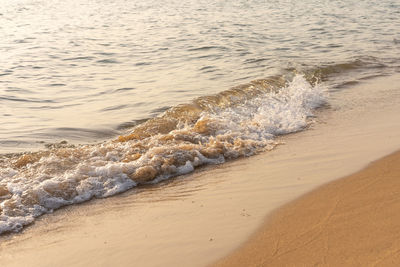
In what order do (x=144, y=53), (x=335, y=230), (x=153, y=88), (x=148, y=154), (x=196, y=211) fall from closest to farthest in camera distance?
(x=335, y=230) < (x=196, y=211) < (x=148, y=154) < (x=153, y=88) < (x=144, y=53)

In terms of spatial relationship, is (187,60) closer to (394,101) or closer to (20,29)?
(394,101)

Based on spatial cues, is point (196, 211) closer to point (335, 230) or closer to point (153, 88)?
point (335, 230)

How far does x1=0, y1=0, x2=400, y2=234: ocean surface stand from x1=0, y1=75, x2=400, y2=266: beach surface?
286 millimetres

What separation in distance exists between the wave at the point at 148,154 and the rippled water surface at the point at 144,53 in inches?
27.3

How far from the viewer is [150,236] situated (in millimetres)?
3469

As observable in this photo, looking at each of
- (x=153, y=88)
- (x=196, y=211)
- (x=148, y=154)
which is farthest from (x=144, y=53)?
(x=196, y=211)

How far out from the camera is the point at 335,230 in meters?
3.28

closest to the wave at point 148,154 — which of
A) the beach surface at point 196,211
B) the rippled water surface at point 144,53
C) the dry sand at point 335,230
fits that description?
the beach surface at point 196,211

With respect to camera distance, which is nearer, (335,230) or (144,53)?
(335,230)

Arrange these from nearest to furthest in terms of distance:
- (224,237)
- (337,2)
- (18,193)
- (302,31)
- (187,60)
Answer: (224,237) → (18,193) → (187,60) → (302,31) → (337,2)

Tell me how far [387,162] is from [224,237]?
6.81ft

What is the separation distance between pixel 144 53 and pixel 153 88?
3.34 metres

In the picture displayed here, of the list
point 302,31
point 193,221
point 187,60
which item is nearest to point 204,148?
point 193,221

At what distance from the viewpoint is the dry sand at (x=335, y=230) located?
9.71 ft
